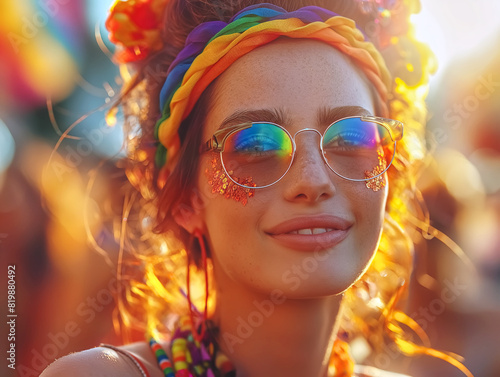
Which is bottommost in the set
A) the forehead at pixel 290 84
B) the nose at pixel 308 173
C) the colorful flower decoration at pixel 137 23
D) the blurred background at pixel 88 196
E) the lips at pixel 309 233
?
the blurred background at pixel 88 196

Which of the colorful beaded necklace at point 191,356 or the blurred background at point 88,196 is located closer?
the colorful beaded necklace at point 191,356

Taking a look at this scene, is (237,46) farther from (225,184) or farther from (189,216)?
(189,216)

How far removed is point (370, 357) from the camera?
10.4 feet

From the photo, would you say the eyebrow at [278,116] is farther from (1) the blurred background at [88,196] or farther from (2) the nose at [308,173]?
(1) the blurred background at [88,196]

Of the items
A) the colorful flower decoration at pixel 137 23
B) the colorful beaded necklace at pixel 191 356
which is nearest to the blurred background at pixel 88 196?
the colorful flower decoration at pixel 137 23

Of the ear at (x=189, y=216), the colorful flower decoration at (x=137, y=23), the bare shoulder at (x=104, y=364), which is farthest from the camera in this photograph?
the colorful flower decoration at (x=137, y=23)

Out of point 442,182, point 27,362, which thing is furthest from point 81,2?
point 442,182

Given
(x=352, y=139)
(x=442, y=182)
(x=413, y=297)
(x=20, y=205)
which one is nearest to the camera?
(x=352, y=139)

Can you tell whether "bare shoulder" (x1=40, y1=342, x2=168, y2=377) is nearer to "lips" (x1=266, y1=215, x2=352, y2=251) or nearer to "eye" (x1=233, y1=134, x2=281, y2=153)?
"lips" (x1=266, y1=215, x2=352, y2=251)

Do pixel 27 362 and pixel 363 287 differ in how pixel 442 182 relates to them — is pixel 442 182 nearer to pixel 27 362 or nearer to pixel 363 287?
pixel 363 287

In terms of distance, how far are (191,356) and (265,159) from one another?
0.83 metres

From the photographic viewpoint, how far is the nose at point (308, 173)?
154 cm

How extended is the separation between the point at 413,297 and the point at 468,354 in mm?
579

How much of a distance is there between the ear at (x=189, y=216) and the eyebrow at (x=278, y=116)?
1.24ft
